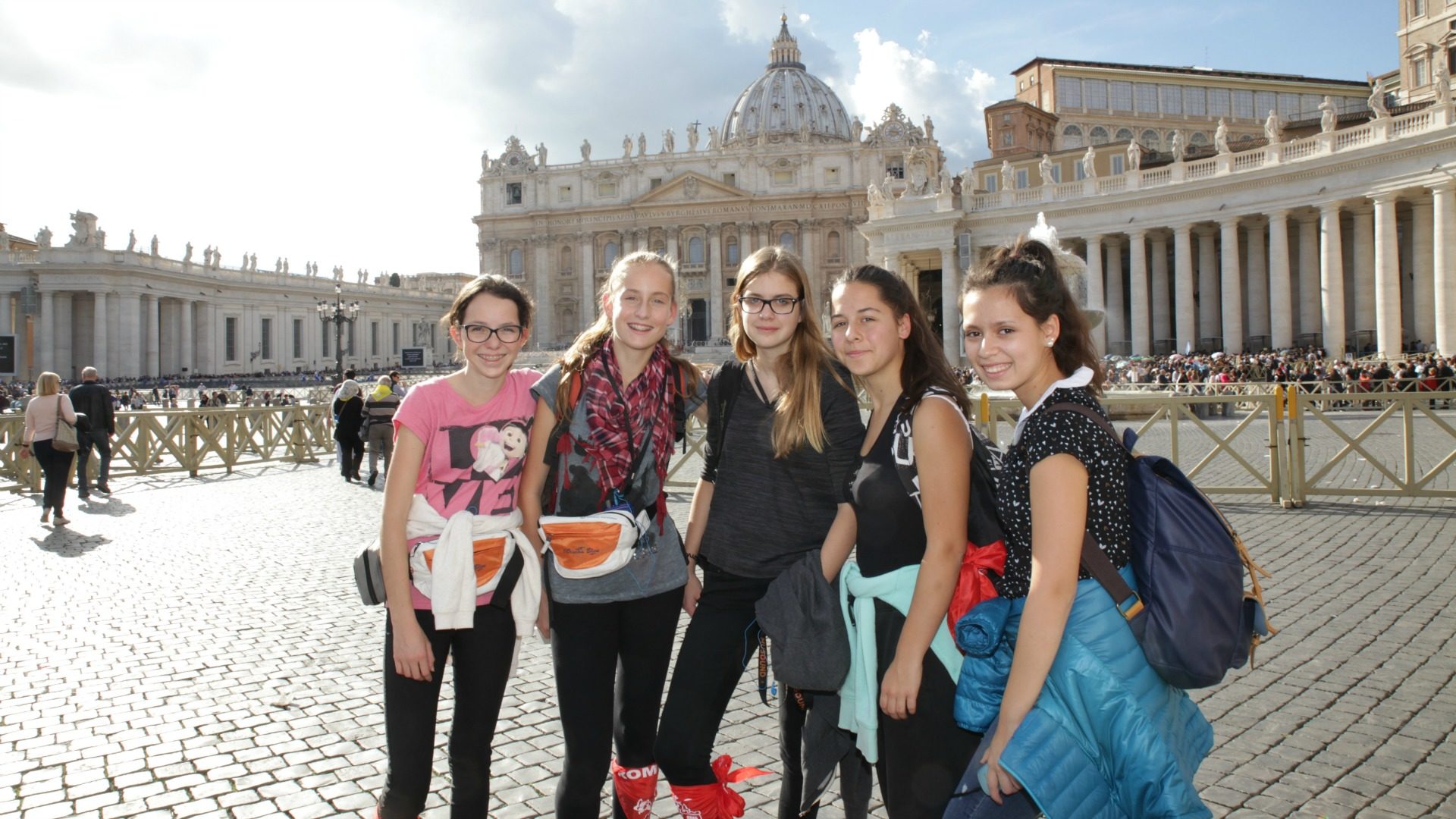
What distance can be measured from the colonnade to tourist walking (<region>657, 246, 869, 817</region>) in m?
24.1

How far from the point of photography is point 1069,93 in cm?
5853

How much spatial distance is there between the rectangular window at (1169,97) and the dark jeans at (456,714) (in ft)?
220

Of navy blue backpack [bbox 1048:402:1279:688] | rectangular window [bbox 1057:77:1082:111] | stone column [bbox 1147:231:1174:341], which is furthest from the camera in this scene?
rectangular window [bbox 1057:77:1082:111]

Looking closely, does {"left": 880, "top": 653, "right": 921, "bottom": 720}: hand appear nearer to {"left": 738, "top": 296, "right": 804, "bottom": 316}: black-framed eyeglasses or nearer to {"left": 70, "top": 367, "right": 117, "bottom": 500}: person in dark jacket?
{"left": 738, "top": 296, "right": 804, "bottom": 316}: black-framed eyeglasses

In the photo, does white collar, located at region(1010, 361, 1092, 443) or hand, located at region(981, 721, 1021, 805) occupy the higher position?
white collar, located at region(1010, 361, 1092, 443)

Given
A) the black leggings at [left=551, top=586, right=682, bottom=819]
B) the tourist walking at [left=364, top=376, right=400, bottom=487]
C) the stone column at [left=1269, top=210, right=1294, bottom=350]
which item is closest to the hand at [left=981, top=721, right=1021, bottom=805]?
the black leggings at [left=551, top=586, right=682, bottom=819]

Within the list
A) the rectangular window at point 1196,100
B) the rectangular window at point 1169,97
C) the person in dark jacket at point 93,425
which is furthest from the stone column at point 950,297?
the rectangular window at point 1196,100

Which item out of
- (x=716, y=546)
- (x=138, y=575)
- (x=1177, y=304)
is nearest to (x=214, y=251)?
(x=1177, y=304)

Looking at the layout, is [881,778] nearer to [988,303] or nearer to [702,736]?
[702,736]

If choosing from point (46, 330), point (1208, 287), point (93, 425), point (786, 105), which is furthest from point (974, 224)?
point (786, 105)

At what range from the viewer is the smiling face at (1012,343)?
2.30m

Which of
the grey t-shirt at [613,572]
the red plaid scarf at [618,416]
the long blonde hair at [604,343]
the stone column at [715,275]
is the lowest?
the grey t-shirt at [613,572]

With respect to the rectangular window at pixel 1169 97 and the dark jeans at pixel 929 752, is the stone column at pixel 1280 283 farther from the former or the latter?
the rectangular window at pixel 1169 97

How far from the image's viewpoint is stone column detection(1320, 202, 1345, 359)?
28.1 meters
